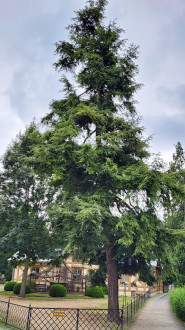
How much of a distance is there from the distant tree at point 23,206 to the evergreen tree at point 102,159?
770 cm

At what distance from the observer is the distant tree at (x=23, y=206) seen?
20000 millimetres

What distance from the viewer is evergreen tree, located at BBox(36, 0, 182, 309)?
10.2 meters

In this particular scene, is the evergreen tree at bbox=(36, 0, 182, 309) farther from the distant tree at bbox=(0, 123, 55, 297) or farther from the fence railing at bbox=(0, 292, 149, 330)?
the distant tree at bbox=(0, 123, 55, 297)

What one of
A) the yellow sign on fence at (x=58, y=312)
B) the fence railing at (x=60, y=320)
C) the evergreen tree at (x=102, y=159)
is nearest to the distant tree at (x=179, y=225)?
the evergreen tree at (x=102, y=159)

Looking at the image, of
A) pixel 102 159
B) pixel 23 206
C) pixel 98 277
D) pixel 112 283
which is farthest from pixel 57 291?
pixel 102 159

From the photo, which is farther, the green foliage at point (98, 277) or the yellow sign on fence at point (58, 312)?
the green foliage at point (98, 277)

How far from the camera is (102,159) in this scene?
1242cm

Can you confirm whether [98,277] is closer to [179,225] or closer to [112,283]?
[112,283]

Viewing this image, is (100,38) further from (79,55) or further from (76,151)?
(76,151)

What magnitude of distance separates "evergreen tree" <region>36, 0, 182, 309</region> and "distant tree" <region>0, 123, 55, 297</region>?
7697 mm

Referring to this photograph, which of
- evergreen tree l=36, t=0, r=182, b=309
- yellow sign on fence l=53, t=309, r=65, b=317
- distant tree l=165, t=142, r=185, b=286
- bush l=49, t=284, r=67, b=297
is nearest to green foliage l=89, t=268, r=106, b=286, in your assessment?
evergreen tree l=36, t=0, r=182, b=309

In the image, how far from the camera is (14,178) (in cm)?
2158

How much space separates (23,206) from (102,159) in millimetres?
11831

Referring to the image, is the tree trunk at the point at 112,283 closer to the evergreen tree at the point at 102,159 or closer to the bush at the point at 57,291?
the evergreen tree at the point at 102,159
